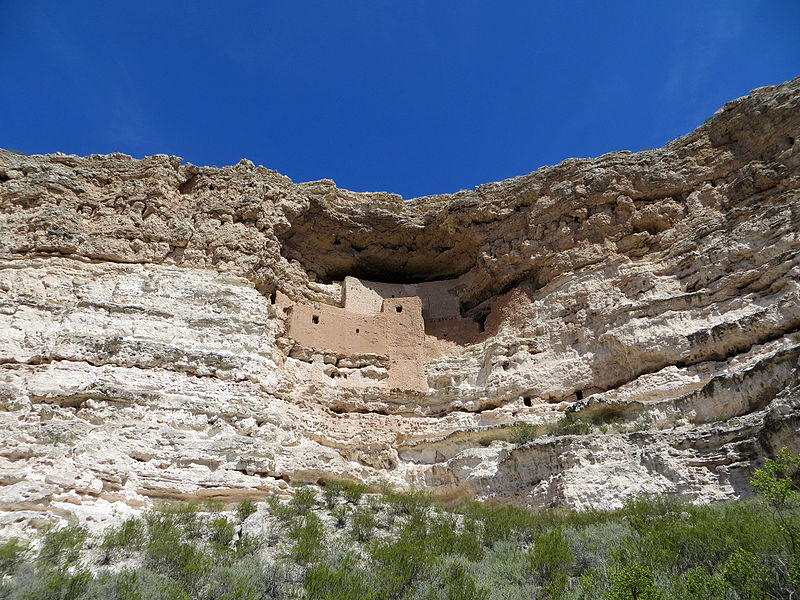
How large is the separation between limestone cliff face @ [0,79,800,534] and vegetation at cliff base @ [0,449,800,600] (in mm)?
1217

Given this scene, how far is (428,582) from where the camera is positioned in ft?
23.1

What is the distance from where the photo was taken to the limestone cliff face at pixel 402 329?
33.8 feet

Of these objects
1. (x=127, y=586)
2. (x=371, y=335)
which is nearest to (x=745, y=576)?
(x=127, y=586)

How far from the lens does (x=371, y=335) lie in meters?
15.5

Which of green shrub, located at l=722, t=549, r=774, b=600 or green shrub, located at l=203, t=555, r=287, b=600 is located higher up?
green shrub, located at l=203, t=555, r=287, b=600

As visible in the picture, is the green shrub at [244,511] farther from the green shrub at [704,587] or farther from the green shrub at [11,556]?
the green shrub at [704,587]

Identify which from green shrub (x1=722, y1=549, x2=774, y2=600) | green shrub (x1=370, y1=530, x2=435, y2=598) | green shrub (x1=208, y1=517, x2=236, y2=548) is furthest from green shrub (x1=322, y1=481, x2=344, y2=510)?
green shrub (x1=722, y1=549, x2=774, y2=600)

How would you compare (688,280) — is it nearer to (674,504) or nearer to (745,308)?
(745,308)

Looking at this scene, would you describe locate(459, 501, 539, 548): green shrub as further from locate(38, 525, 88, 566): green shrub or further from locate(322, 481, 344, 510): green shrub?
locate(38, 525, 88, 566): green shrub

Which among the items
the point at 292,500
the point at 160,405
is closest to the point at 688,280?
the point at 292,500

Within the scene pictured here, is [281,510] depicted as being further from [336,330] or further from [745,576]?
[745,576]

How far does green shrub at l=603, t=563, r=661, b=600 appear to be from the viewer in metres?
5.16

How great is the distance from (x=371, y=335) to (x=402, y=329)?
818 millimetres

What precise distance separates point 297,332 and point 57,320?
194 inches
